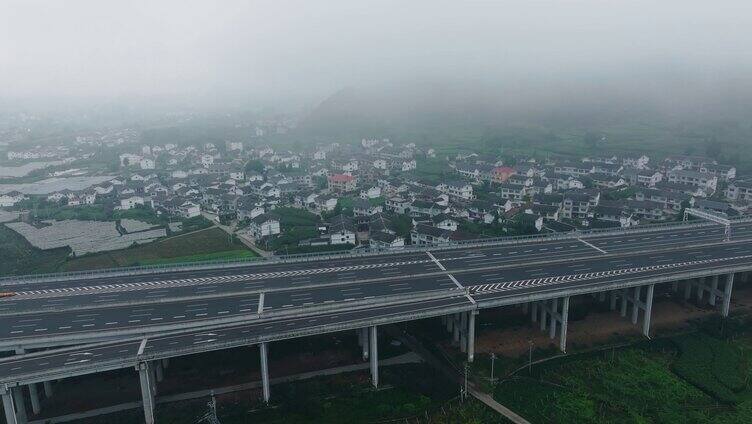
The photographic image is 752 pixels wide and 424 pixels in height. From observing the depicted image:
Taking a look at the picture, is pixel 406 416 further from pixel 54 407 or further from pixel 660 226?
pixel 660 226

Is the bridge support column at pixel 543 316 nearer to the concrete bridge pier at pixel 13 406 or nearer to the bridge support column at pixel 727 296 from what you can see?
the bridge support column at pixel 727 296

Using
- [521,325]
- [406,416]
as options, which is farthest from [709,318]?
[406,416]

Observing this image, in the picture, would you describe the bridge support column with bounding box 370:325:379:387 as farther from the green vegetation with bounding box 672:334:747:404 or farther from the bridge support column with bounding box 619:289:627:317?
the bridge support column with bounding box 619:289:627:317

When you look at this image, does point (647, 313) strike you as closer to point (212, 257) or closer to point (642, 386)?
point (642, 386)

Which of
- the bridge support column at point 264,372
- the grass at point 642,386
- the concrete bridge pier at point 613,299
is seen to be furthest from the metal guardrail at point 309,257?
the grass at point 642,386

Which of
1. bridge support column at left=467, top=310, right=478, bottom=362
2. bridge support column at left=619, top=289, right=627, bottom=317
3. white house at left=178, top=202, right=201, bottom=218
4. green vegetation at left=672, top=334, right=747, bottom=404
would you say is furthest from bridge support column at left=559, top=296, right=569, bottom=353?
white house at left=178, top=202, right=201, bottom=218

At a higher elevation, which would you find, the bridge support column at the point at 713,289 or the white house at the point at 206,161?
the white house at the point at 206,161
